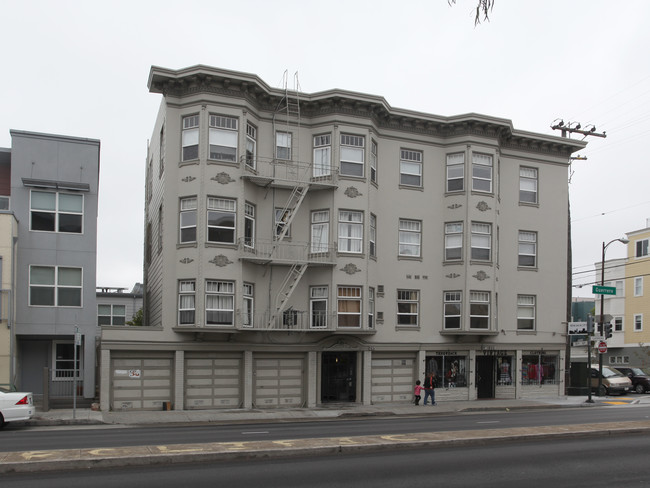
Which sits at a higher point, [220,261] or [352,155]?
[352,155]

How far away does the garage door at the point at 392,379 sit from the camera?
102ft

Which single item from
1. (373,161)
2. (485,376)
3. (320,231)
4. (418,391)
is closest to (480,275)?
(485,376)

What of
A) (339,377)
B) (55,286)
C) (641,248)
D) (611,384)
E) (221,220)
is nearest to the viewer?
(55,286)

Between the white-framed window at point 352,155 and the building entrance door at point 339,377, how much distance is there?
8163mm

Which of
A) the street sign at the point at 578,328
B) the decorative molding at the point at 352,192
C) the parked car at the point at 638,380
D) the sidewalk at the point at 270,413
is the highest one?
the decorative molding at the point at 352,192

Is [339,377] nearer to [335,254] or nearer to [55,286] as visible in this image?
[335,254]

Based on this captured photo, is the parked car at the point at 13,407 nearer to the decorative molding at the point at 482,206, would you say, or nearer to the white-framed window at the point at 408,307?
the white-framed window at the point at 408,307

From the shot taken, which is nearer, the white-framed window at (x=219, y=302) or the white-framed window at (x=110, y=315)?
the white-framed window at (x=219, y=302)

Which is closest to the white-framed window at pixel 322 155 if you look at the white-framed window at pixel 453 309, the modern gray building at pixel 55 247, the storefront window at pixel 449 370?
the white-framed window at pixel 453 309

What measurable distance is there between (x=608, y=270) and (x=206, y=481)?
56588mm

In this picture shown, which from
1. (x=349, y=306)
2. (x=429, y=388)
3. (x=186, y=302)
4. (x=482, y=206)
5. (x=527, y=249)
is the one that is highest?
(x=482, y=206)

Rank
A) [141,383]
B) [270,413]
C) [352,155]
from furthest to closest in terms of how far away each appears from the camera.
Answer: [352,155], [141,383], [270,413]

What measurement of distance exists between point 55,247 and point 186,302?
18.9 ft

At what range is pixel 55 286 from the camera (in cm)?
2762
